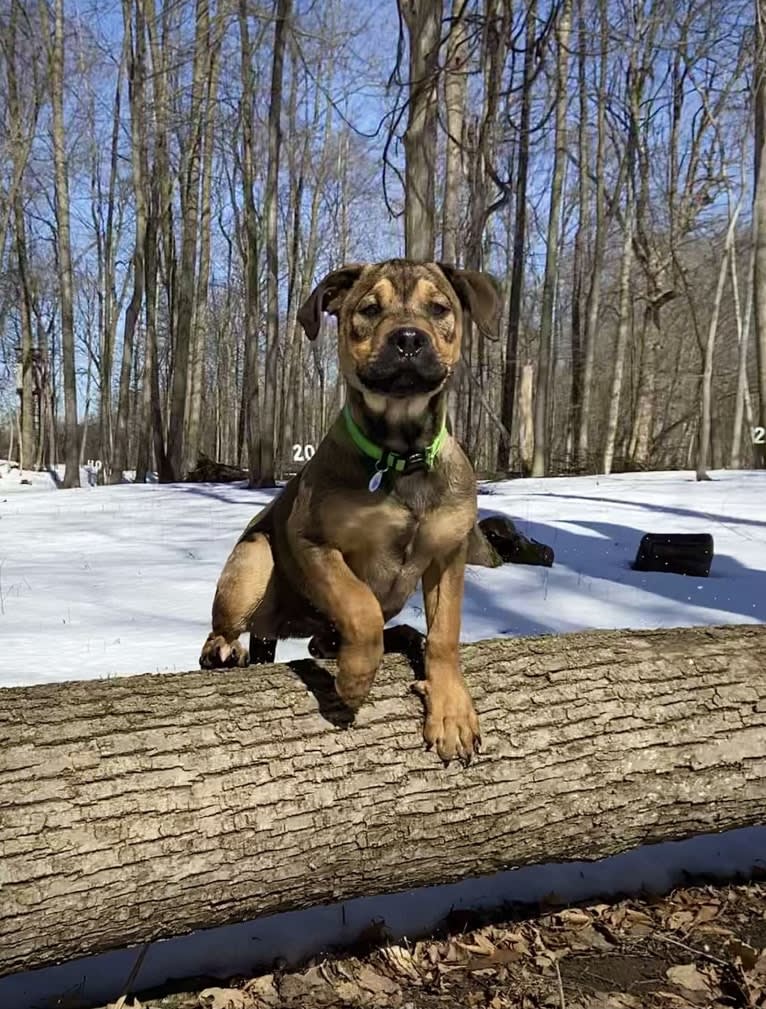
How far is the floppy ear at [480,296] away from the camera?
292 centimetres

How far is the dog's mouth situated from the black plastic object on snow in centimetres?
494

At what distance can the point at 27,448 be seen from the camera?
1097 inches

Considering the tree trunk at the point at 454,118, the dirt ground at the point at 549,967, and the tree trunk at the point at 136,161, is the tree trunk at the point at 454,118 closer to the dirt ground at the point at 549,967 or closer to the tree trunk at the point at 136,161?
the dirt ground at the point at 549,967

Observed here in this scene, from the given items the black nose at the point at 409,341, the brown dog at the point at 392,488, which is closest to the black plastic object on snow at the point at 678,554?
the brown dog at the point at 392,488

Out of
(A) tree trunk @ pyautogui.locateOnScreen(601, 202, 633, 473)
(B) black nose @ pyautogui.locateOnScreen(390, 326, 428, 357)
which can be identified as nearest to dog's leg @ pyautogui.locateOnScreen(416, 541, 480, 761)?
(B) black nose @ pyautogui.locateOnScreen(390, 326, 428, 357)

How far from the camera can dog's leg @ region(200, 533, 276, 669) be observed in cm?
306

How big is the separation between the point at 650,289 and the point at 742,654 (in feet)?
58.3

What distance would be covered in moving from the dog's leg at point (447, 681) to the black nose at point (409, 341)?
631 millimetres

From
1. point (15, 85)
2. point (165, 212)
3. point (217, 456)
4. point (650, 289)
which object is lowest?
point (217, 456)

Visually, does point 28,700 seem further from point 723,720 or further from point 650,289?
point 650,289

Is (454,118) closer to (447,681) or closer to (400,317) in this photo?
(400,317)

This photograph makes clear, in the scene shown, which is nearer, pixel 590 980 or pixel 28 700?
pixel 28 700

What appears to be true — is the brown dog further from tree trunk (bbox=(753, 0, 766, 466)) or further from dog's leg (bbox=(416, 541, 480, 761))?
tree trunk (bbox=(753, 0, 766, 466))

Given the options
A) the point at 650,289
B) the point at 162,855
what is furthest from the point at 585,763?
the point at 650,289
